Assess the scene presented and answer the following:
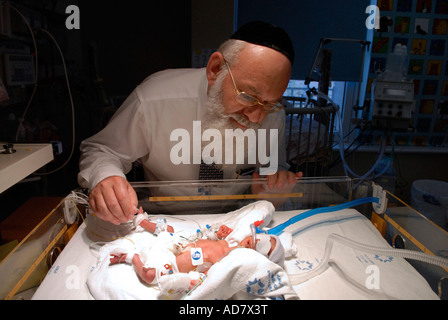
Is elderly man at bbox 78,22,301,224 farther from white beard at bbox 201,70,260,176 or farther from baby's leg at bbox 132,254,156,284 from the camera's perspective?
baby's leg at bbox 132,254,156,284

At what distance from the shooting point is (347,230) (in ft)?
4.46

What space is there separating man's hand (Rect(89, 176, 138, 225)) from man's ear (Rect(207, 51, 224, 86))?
0.55 meters

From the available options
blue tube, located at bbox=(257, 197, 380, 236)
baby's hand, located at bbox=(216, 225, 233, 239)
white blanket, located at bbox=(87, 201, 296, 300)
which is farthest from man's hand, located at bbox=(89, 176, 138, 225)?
blue tube, located at bbox=(257, 197, 380, 236)

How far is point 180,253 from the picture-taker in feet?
3.68

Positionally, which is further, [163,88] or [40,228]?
[163,88]

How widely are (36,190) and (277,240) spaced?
1645mm

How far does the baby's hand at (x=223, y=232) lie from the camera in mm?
1237

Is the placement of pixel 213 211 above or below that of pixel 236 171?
below

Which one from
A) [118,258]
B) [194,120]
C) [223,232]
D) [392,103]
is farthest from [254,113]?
[392,103]

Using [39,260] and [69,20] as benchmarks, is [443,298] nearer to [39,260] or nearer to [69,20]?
[39,260]

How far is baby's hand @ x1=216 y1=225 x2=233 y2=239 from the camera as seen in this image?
1.24 meters

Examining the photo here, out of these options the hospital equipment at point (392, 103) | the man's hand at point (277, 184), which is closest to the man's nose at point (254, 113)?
the man's hand at point (277, 184)

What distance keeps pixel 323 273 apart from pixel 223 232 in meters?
0.40
